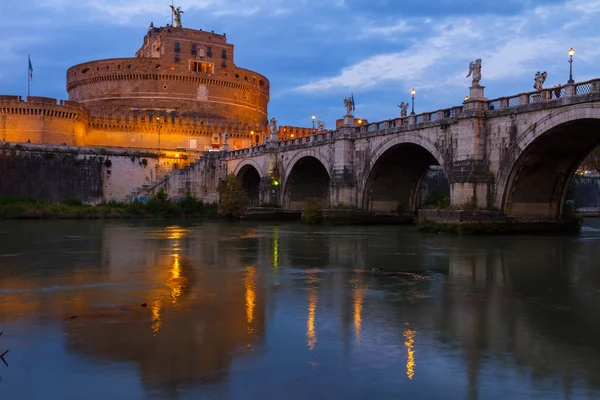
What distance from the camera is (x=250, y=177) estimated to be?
62.6 m

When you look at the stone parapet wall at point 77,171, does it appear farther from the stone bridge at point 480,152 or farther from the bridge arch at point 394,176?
the bridge arch at point 394,176

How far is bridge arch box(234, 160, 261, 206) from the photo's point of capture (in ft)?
189

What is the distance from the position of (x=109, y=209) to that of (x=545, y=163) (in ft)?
120

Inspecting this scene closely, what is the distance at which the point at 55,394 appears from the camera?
21.0 ft

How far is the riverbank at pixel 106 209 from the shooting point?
47344 millimetres

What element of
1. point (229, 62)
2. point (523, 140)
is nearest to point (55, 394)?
point (523, 140)

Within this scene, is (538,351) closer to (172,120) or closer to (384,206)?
(384,206)

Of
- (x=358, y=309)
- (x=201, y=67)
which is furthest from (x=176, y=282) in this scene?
(x=201, y=67)

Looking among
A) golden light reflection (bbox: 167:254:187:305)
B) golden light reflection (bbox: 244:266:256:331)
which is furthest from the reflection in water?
golden light reflection (bbox: 167:254:187:305)

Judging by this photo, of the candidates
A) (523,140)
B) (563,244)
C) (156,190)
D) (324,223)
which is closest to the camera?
(563,244)

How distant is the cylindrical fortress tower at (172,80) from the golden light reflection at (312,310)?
67026mm

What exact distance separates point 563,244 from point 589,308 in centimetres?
1442

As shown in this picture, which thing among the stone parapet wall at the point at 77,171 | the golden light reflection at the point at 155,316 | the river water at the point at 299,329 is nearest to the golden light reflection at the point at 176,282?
the river water at the point at 299,329

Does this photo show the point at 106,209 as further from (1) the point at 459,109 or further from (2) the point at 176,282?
(2) the point at 176,282
